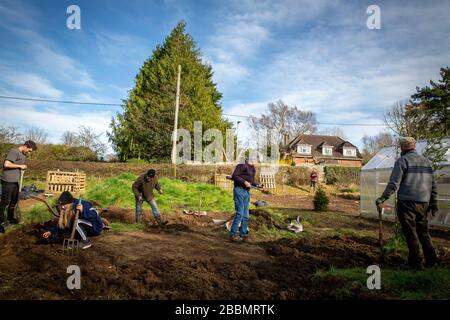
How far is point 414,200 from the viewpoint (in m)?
4.96

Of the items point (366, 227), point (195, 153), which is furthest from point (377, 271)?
point (195, 153)

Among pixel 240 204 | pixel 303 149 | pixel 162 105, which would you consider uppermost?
pixel 162 105

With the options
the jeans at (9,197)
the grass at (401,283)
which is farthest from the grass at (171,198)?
the grass at (401,283)

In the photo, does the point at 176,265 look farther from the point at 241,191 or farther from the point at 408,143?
the point at 408,143

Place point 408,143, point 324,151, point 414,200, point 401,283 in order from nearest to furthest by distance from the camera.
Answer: point 401,283 → point 414,200 → point 408,143 → point 324,151

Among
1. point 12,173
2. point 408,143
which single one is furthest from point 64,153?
point 408,143

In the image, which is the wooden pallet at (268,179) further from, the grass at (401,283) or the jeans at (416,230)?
the grass at (401,283)

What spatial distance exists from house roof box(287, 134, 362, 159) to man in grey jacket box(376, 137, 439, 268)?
44.1 meters

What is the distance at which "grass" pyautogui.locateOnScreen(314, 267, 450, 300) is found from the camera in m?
3.77

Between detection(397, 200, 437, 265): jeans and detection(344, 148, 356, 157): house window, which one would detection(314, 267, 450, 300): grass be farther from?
detection(344, 148, 356, 157): house window

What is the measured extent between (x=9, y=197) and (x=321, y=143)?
1941 inches

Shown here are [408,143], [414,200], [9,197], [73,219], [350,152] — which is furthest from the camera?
[350,152]

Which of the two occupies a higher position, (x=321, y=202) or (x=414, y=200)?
(x=414, y=200)

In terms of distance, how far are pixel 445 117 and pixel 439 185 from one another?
19.6m
